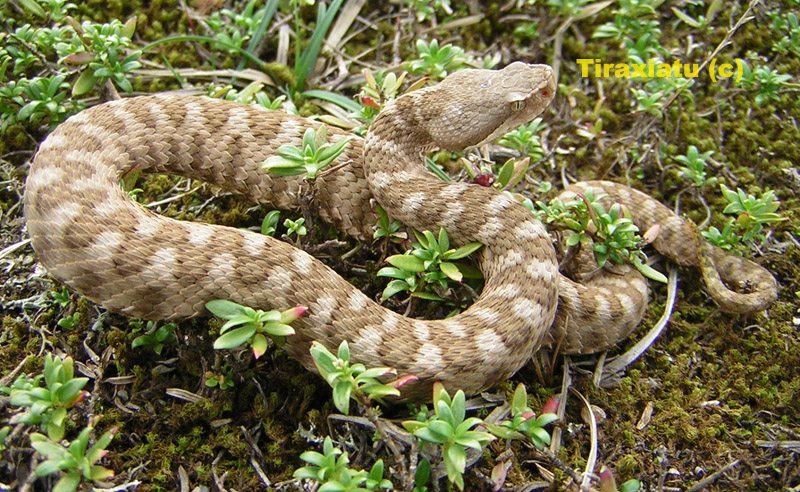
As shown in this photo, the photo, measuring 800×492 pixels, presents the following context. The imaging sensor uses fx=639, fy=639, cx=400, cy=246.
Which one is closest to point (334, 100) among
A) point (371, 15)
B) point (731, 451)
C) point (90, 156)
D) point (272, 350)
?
point (371, 15)

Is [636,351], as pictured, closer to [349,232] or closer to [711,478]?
[711,478]

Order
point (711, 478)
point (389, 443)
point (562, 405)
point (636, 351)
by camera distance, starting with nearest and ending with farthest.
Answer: point (389, 443), point (711, 478), point (562, 405), point (636, 351)

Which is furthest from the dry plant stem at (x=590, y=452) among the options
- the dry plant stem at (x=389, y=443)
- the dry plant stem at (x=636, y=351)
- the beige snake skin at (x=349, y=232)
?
the dry plant stem at (x=389, y=443)

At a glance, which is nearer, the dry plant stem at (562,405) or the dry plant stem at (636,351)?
the dry plant stem at (562,405)

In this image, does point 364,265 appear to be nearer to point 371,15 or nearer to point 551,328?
point 551,328

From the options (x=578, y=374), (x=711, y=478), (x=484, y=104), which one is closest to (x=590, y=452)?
(x=578, y=374)

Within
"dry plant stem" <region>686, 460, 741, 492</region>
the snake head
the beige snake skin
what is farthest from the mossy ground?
the snake head

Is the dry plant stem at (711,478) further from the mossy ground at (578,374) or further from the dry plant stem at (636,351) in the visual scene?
the dry plant stem at (636,351)

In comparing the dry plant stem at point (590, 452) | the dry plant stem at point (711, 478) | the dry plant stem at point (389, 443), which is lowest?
the dry plant stem at point (711, 478)
